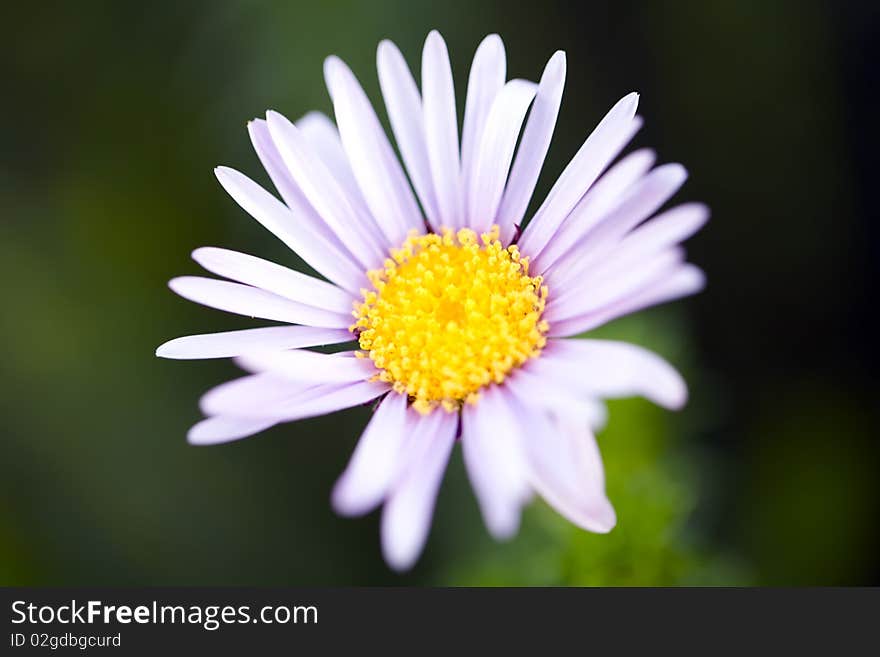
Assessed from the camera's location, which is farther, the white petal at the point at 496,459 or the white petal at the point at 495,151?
the white petal at the point at 495,151

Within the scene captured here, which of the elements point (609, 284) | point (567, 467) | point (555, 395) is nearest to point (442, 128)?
point (609, 284)

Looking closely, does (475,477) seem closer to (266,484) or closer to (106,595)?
(106,595)

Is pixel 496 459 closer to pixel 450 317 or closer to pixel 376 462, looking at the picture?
pixel 376 462

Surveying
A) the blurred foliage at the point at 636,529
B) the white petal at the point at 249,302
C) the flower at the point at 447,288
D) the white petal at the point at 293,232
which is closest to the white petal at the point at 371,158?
the flower at the point at 447,288

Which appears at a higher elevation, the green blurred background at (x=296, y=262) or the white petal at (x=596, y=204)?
the green blurred background at (x=296, y=262)

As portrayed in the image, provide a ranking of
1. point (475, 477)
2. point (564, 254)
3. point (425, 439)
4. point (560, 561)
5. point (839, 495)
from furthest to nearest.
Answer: point (839, 495) < point (560, 561) < point (564, 254) < point (425, 439) < point (475, 477)

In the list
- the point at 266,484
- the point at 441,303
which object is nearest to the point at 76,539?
the point at 266,484

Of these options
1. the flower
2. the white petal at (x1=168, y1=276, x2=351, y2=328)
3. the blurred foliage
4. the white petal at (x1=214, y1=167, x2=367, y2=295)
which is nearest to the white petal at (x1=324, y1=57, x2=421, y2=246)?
the flower

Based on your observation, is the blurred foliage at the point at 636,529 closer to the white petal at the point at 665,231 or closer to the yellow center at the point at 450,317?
the yellow center at the point at 450,317
